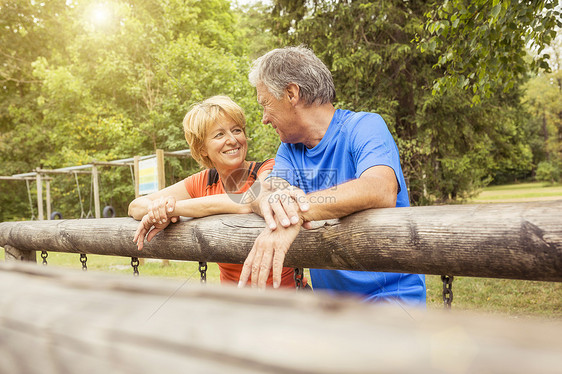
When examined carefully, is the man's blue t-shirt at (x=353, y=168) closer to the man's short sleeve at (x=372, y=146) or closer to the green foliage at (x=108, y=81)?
the man's short sleeve at (x=372, y=146)

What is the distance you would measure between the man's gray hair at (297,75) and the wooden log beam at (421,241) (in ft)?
2.90

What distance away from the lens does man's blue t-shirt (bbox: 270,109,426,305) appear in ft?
6.05

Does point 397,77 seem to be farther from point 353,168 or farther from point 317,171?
point 353,168

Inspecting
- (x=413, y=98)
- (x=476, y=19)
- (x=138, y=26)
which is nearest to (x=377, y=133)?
(x=476, y=19)

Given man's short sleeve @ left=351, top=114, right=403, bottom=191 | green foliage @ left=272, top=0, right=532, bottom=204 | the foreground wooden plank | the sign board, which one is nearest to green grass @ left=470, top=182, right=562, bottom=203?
green foliage @ left=272, top=0, right=532, bottom=204

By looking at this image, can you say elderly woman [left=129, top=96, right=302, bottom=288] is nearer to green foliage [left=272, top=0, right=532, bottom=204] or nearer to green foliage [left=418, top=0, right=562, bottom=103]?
green foliage [left=418, top=0, right=562, bottom=103]

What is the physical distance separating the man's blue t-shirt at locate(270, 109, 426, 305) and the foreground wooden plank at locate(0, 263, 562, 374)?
1485 mm

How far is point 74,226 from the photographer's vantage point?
7.86 ft

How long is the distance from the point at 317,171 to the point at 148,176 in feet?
21.8

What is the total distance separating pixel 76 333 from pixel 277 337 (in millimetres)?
153

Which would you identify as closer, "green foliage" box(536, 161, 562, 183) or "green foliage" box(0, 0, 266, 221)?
"green foliage" box(0, 0, 266, 221)

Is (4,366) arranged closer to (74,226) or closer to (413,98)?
(74,226)

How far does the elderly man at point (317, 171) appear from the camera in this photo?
4.82ft

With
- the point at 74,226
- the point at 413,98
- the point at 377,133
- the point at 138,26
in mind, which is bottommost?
the point at 74,226
